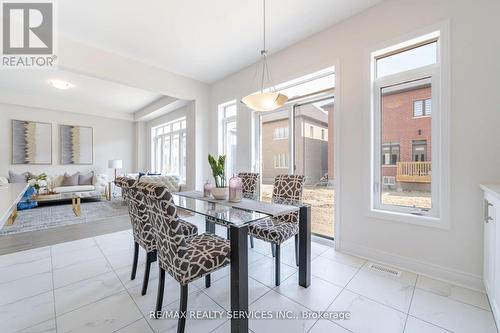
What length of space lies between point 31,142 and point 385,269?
8652 mm

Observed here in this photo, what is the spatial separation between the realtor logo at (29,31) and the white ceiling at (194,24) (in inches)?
6.2

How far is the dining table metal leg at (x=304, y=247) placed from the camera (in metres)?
1.95

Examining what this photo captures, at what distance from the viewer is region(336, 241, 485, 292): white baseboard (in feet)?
6.20

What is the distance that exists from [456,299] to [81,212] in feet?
20.1

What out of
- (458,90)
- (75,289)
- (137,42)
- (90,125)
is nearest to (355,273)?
(458,90)

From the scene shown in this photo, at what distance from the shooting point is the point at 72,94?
18.8 feet

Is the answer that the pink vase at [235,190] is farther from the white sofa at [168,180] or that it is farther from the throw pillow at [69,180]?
the throw pillow at [69,180]

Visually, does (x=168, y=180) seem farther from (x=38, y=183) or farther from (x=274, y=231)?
(x=274, y=231)

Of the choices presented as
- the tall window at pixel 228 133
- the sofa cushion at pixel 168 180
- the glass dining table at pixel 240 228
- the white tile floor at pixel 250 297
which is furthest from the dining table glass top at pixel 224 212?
the sofa cushion at pixel 168 180

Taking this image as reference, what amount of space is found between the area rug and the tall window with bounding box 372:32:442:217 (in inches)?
191

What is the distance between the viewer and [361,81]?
252cm

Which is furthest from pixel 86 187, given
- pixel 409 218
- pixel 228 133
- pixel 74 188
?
pixel 409 218

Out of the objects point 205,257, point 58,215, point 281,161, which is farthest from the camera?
point 58,215

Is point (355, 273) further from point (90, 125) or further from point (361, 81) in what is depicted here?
point (90, 125)
